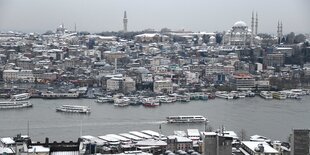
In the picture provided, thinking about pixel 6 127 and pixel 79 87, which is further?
pixel 79 87

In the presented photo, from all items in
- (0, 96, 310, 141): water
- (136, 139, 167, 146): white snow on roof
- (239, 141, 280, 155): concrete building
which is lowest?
(0, 96, 310, 141): water

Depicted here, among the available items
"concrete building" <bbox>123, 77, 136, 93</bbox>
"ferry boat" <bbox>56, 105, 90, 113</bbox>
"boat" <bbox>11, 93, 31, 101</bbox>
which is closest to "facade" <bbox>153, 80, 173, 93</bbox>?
"concrete building" <bbox>123, 77, 136, 93</bbox>

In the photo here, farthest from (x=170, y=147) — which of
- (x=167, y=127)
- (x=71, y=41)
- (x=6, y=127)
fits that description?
(x=71, y=41)

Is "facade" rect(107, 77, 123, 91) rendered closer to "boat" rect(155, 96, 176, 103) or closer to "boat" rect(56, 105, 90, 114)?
"boat" rect(155, 96, 176, 103)

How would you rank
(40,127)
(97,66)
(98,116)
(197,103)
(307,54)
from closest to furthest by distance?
(40,127)
(98,116)
(197,103)
(97,66)
(307,54)

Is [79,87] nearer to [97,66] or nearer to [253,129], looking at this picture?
[97,66]

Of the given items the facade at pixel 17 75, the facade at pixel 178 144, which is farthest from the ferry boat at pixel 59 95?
the facade at pixel 178 144

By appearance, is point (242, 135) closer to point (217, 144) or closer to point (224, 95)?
point (217, 144)
